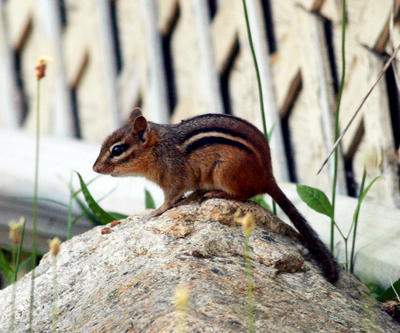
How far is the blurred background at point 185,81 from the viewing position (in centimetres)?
542

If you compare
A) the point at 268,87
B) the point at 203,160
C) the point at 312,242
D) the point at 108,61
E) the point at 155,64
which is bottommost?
the point at 312,242

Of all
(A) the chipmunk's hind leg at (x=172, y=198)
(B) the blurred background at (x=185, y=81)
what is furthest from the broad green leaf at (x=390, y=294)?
(A) the chipmunk's hind leg at (x=172, y=198)

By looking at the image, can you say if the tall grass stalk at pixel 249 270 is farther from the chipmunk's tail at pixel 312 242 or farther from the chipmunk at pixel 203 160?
the chipmunk at pixel 203 160

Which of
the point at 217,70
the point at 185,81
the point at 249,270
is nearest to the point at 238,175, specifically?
the point at 249,270

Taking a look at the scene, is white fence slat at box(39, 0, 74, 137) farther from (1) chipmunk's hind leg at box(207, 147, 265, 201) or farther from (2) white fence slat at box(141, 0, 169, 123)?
(1) chipmunk's hind leg at box(207, 147, 265, 201)

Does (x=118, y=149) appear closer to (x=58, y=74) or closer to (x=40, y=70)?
(x=40, y=70)

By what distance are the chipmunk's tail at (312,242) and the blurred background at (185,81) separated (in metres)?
0.32

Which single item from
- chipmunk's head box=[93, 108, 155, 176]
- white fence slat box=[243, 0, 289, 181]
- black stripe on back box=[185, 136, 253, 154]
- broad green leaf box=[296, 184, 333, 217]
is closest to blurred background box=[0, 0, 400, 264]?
white fence slat box=[243, 0, 289, 181]

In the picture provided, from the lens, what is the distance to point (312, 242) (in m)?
4.12

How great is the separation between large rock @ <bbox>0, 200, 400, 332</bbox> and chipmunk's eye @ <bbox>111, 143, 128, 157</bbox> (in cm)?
40

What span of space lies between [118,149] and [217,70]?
2.06 metres

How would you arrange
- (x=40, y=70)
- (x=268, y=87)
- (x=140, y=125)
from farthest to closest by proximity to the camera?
(x=268, y=87) → (x=140, y=125) → (x=40, y=70)

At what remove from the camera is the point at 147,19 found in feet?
23.2

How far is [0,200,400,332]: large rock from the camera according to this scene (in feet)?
10.7
